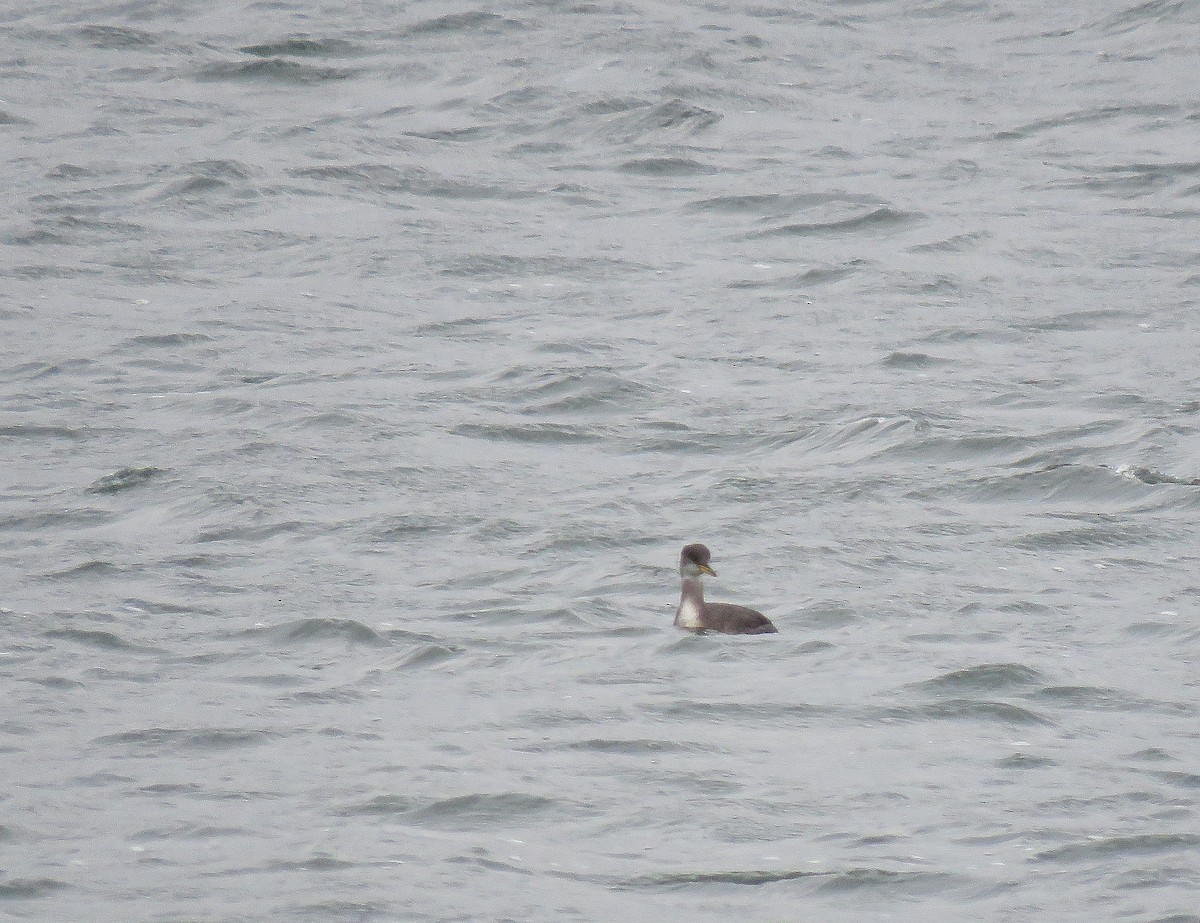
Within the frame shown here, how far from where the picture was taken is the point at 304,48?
2402 centimetres

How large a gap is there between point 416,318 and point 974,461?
206 inches

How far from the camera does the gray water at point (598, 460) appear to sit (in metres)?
8.74

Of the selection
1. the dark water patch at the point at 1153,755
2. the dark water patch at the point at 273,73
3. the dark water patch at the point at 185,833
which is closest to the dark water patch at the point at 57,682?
the dark water patch at the point at 185,833

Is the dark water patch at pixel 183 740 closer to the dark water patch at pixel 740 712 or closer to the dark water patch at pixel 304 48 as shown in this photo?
the dark water patch at pixel 740 712

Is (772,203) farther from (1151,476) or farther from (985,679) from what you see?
(985,679)

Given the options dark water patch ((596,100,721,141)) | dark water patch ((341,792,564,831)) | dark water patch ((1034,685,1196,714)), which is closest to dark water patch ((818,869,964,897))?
dark water patch ((341,792,564,831))

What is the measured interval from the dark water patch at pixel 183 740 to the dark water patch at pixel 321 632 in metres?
1.22

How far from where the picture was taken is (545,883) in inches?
328

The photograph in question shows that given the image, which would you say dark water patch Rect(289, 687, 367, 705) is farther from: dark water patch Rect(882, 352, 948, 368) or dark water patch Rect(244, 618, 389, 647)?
dark water patch Rect(882, 352, 948, 368)

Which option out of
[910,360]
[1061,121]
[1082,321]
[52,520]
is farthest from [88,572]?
[1061,121]

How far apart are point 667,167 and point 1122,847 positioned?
12965mm

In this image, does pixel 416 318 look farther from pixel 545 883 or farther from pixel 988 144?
pixel 545 883

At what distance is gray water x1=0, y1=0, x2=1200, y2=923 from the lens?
874 centimetres

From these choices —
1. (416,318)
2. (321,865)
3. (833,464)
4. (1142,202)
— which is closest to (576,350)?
(416,318)
